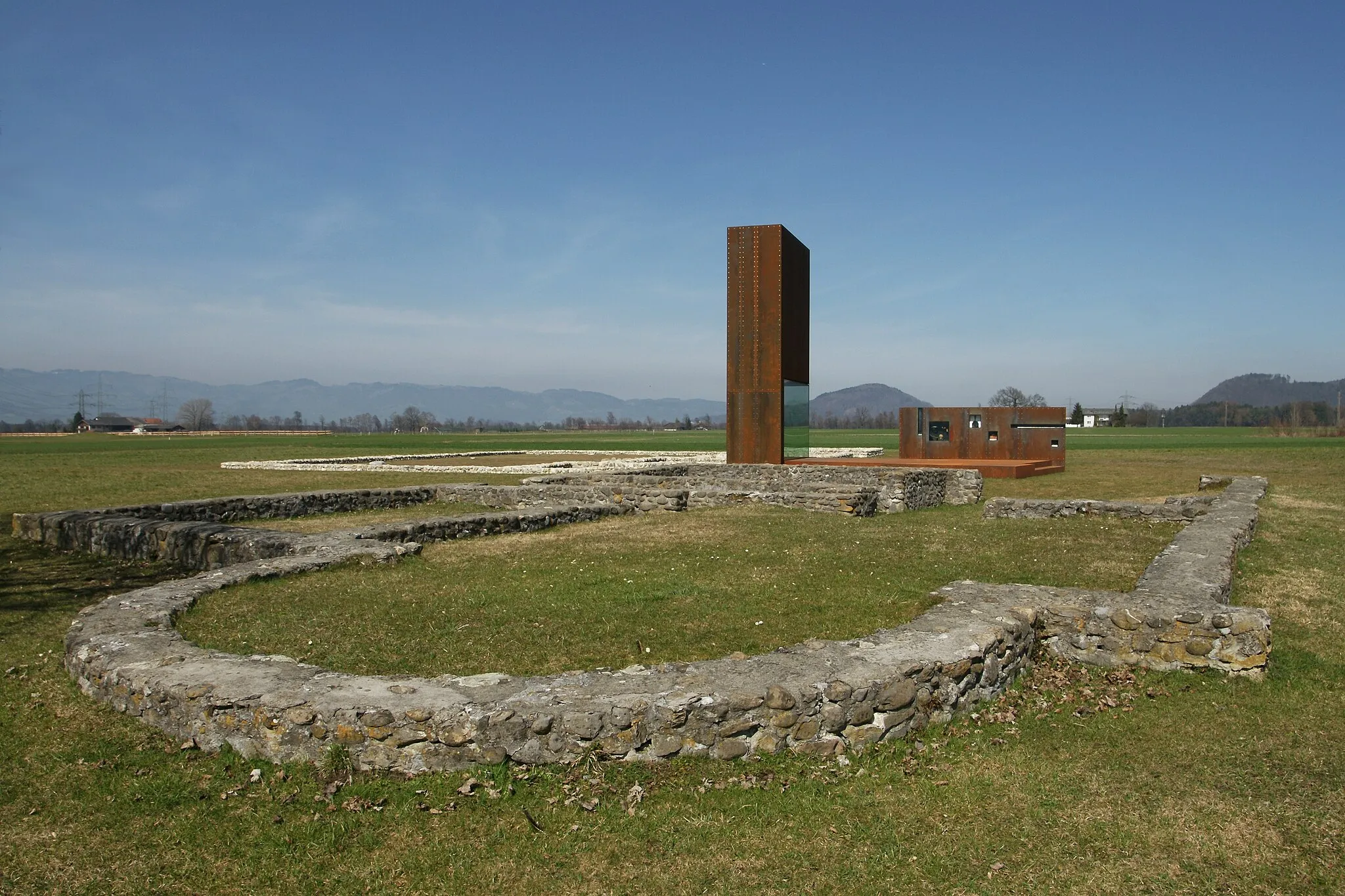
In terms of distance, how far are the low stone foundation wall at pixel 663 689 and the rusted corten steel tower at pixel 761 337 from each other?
16407 millimetres

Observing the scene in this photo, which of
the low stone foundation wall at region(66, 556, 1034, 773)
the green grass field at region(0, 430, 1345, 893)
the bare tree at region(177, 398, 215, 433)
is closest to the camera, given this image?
the green grass field at region(0, 430, 1345, 893)

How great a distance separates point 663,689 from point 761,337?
1939cm

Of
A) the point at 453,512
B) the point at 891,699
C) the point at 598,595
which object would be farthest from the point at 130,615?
the point at 453,512

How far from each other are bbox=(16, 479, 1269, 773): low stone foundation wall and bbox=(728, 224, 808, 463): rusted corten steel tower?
16.4m

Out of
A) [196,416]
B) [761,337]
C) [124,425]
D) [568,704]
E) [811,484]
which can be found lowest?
[568,704]

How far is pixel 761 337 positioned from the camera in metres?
23.8

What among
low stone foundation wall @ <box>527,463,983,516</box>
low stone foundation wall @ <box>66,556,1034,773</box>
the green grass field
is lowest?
the green grass field

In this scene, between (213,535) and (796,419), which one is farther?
(796,419)

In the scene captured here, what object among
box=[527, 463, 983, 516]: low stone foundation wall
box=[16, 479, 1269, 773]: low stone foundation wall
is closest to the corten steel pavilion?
box=[527, 463, 983, 516]: low stone foundation wall

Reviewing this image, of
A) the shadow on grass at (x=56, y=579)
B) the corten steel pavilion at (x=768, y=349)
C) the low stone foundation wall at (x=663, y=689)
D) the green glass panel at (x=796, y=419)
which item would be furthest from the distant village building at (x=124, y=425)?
the low stone foundation wall at (x=663, y=689)

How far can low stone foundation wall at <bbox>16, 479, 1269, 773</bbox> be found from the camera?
500 cm

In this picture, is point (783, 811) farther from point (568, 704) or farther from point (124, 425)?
point (124, 425)

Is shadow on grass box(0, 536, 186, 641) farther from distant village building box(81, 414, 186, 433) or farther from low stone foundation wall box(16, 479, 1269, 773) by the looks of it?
distant village building box(81, 414, 186, 433)

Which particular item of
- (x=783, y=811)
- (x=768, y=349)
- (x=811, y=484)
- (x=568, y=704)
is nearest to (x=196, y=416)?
(x=768, y=349)
